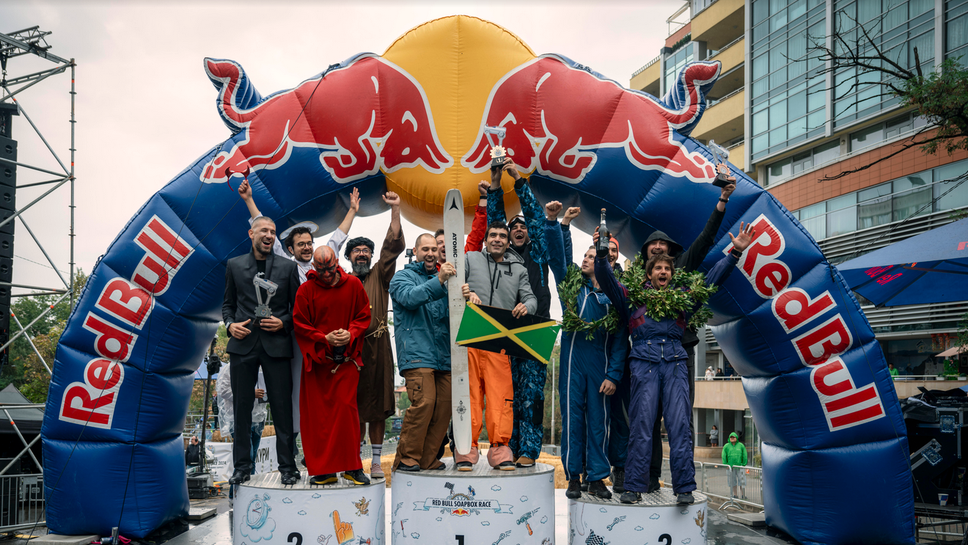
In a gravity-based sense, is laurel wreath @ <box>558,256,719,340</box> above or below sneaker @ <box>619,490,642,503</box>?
above

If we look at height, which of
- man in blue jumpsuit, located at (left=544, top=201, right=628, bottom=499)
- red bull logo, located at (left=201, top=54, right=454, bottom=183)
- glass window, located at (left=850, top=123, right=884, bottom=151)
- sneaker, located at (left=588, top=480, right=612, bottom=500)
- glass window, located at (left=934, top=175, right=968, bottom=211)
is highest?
glass window, located at (left=850, top=123, right=884, bottom=151)

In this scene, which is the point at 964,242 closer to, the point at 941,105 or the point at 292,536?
the point at 941,105

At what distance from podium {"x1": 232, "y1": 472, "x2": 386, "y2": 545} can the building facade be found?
1254 cm

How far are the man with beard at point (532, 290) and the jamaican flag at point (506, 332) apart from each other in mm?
250

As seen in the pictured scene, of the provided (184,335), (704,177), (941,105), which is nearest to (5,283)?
(184,335)

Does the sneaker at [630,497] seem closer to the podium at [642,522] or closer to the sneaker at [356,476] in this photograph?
the podium at [642,522]

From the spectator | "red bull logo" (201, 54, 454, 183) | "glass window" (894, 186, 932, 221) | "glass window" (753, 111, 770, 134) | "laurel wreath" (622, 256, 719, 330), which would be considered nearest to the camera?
"laurel wreath" (622, 256, 719, 330)

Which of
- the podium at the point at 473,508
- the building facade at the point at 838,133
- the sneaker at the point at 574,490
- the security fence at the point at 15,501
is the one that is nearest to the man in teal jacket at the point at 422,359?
the podium at the point at 473,508

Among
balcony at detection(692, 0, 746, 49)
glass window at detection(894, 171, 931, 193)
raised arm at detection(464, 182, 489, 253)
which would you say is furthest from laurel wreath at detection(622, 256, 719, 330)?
balcony at detection(692, 0, 746, 49)

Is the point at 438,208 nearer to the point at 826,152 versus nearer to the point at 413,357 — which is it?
the point at 413,357

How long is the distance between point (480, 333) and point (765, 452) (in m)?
3.36

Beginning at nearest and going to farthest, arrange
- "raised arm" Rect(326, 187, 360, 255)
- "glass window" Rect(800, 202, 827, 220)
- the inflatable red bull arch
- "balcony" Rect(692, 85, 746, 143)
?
1. "raised arm" Rect(326, 187, 360, 255)
2. the inflatable red bull arch
3. "glass window" Rect(800, 202, 827, 220)
4. "balcony" Rect(692, 85, 746, 143)

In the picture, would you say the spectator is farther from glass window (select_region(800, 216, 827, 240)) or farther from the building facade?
glass window (select_region(800, 216, 827, 240))

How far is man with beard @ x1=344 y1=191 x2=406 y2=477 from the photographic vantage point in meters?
5.52
